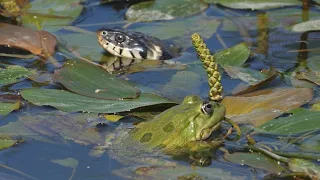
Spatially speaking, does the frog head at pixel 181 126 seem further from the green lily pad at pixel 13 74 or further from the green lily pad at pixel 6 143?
the green lily pad at pixel 13 74

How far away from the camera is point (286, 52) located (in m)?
4.84

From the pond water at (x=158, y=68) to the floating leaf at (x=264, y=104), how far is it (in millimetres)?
95

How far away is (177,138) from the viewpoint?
11.3ft

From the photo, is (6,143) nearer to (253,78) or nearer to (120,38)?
(253,78)

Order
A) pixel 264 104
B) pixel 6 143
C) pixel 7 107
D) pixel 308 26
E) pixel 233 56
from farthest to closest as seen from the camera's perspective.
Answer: pixel 308 26
pixel 233 56
pixel 7 107
pixel 264 104
pixel 6 143

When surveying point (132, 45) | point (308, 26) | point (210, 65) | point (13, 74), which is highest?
point (210, 65)

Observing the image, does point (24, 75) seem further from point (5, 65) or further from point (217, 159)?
point (217, 159)

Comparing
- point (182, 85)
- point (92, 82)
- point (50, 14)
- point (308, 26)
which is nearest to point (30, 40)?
point (50, 14)

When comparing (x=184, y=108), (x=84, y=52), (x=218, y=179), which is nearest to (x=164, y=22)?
(x=84, y=52)

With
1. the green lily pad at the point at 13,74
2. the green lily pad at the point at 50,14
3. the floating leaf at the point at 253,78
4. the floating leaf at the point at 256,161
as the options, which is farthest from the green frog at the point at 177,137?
the green lily pad at the point at 50,14

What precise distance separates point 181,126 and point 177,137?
0.16ft

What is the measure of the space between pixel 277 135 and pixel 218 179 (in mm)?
456

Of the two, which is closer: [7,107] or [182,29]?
[7,107]

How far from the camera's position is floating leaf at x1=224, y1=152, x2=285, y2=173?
3.19m
